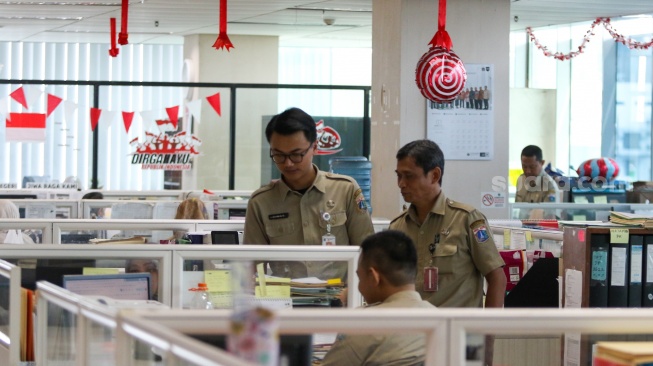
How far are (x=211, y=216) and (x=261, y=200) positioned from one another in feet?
13.7

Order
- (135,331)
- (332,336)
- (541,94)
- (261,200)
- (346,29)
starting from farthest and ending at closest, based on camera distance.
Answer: (541,94)
(346,29)
(261,200)
(332,336)
(135,331)

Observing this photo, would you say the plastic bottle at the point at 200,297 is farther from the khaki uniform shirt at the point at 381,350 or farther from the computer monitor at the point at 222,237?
the computer monitor at the point at 222,237

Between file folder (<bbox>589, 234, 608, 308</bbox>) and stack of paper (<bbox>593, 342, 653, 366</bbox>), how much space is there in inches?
84.5

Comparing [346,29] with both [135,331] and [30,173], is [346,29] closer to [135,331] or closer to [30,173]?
[30,173]

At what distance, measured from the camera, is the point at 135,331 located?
1908 mm

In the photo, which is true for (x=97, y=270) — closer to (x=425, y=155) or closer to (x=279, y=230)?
(x=279, y=230)

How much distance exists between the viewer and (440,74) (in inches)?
275

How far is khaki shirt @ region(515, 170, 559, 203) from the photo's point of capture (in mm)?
9023

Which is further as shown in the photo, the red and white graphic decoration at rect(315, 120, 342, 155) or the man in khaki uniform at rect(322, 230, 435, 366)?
the red and white graphic decoration at rect(315, 120, 342, 155)

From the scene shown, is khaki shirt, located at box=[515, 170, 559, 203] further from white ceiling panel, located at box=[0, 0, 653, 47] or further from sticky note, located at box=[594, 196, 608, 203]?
white ceiling panel, located at box=[0, 0, 653, 47]

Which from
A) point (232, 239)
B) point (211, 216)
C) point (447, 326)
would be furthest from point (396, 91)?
point (447, 326)

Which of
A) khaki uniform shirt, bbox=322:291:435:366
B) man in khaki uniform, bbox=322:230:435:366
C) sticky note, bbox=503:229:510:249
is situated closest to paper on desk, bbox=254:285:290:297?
man in khaki uniform, bbox=322:230:435:366

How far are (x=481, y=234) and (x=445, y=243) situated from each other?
121mm

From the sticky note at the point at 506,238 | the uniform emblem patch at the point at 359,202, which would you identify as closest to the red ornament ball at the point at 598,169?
the sticky note at the point at 506,238
